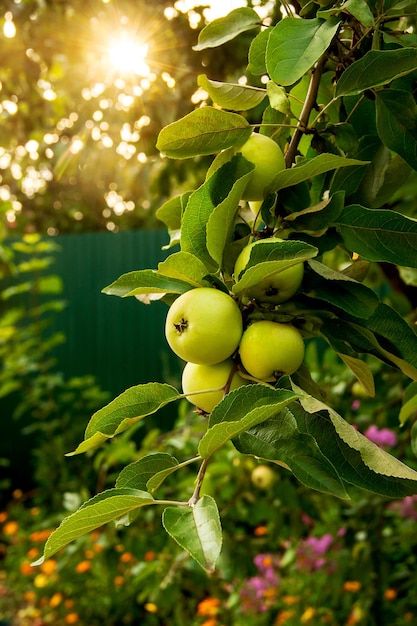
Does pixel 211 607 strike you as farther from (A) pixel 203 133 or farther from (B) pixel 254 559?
(A) pixel 203 133

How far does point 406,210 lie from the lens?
42.9 inches

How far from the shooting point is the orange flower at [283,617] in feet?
7.38

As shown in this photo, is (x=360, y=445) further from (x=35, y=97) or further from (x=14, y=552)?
(x=14, y=552)

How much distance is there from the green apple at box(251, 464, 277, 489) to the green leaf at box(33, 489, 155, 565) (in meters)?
1.18

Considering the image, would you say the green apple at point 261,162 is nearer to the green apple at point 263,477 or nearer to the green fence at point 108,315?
the green apple at point 263,477

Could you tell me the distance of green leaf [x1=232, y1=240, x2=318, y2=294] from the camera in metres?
0.47

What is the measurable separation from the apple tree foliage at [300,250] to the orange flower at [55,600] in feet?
7.31

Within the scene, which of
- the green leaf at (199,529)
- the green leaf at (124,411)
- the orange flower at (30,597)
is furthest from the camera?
the orange flower at (30,597)

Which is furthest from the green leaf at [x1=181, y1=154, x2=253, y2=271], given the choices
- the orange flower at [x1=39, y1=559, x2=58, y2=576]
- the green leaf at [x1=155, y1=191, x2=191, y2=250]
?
the orange flower at [x1=39, y1=559, x2=58, y2=576]

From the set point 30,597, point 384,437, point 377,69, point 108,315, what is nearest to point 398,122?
point 377,69

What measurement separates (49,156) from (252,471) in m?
1.37

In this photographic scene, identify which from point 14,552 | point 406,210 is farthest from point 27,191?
point 406,210

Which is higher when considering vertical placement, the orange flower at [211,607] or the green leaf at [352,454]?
the green leaf at [352,454]

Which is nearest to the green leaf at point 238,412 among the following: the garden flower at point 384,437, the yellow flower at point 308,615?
the garden flower at point 384,437
